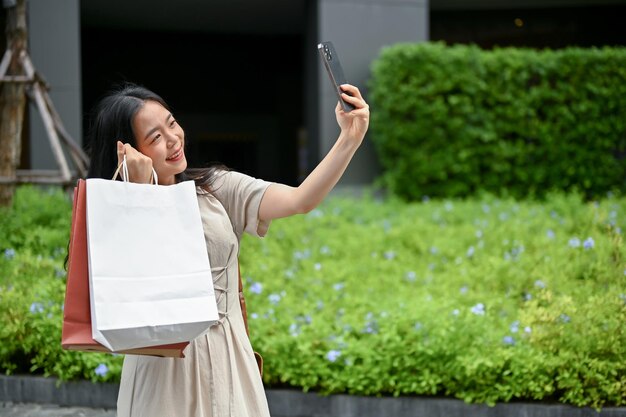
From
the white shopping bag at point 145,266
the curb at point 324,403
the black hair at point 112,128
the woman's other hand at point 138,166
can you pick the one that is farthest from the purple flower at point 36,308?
the white shopping bag at point 145,266

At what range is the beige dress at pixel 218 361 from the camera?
1867 mm

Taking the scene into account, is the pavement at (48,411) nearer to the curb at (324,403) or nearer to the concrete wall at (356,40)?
the curb at (324,403)

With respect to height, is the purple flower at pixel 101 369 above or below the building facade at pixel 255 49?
below

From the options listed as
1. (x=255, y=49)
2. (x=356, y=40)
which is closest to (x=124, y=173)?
(x=356, y=40)

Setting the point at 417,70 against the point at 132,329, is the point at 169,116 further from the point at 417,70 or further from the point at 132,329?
the point at 417,70

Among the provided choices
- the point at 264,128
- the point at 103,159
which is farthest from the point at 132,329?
the point at 264,128

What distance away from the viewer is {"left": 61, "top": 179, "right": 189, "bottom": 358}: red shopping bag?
158 centimetres

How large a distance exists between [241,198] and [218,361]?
0.46m

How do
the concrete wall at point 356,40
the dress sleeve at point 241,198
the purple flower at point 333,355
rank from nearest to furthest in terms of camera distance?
the dress sleeve at point 241,198 < the purple flower at point 333,355 < the concrete wall at point 356,40

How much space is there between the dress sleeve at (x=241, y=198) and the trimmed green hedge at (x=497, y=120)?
301 inches

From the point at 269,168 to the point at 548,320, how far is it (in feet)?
46.0

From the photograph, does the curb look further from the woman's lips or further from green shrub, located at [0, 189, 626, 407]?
the woman's lips

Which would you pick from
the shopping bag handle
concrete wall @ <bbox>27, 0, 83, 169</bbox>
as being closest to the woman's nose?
the shopping bag handle

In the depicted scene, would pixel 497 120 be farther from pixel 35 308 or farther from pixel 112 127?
pixel 112 127
